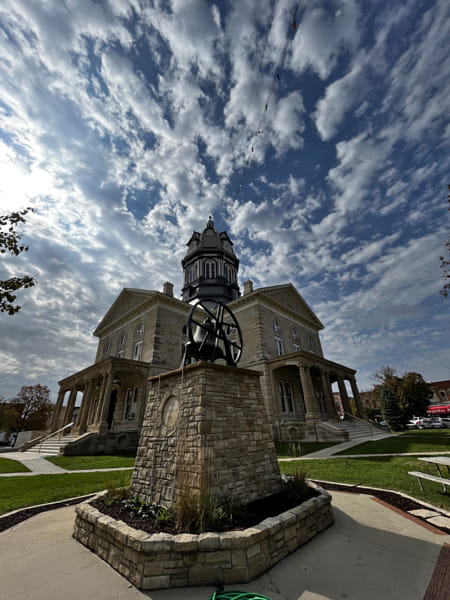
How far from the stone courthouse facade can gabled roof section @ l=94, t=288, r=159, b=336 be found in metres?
0.10

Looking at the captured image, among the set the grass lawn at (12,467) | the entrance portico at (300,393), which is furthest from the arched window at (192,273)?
the grass lawn at (12,467)

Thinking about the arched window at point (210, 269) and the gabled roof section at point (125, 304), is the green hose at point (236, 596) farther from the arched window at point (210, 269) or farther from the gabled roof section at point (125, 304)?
the arched window at point (210, 269)

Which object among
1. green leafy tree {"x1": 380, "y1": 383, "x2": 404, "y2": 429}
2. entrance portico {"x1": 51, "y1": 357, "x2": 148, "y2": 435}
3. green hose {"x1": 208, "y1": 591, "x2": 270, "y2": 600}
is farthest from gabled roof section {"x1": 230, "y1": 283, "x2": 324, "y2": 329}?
green hose {"x1": 208, "y1": 591, "x2": 270, "y2": 600}

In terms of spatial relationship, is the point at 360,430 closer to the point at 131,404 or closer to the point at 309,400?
the point at 309,400

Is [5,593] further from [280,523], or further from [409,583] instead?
[409,583]

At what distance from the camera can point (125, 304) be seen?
2798 centimetres

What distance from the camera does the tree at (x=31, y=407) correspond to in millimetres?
38912

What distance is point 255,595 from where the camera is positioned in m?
3.02

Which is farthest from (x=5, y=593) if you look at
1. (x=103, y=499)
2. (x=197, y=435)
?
(x=197, y=435)

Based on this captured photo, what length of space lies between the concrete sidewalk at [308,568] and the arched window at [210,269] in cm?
2770

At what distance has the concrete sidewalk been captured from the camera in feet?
10.5

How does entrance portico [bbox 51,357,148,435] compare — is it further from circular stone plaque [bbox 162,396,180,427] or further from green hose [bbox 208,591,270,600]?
green hose [bbox 208,591,270,600]

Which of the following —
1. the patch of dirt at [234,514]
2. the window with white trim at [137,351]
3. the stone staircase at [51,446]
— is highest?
the window with white trim at [137,351]

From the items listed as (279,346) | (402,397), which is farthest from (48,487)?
(402,397)
